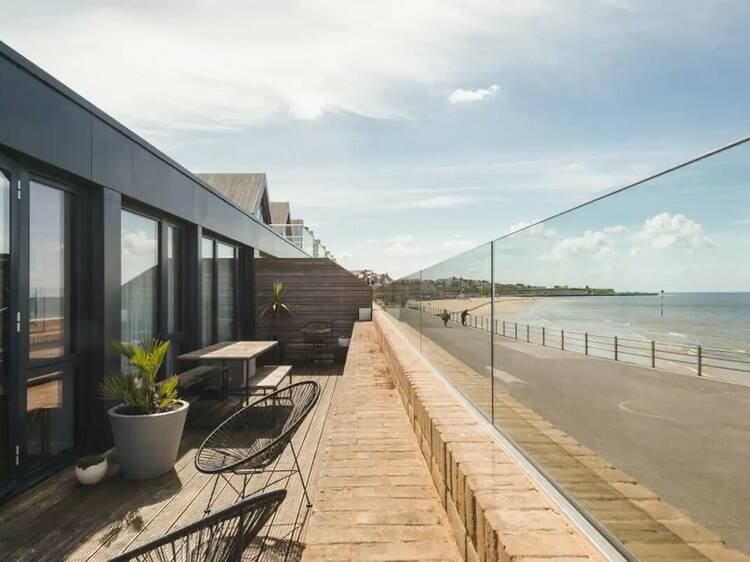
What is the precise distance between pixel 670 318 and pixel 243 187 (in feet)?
59.5

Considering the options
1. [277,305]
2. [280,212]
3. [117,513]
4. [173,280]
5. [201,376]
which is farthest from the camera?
[280,212]

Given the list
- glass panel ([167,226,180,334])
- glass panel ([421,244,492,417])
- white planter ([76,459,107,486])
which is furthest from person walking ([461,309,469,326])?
glass panel ([167,226,180,334])

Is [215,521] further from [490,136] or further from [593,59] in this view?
[490,136]

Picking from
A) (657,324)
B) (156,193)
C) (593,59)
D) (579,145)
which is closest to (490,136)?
(593,59)

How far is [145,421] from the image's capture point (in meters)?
3.94

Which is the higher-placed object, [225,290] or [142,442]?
[225,290]

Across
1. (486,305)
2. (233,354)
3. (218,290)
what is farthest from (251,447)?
(218,290)

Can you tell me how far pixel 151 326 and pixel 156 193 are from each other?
1.73m

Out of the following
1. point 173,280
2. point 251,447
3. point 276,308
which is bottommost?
point 251,447

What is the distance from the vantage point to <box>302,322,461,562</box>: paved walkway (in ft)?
6.15

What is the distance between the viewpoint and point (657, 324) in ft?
3.44

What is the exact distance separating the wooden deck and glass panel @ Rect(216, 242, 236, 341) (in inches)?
186

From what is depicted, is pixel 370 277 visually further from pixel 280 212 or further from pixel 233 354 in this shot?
pixel 233 354

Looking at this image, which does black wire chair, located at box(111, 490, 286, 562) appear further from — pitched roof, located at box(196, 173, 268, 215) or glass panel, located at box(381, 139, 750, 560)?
pitched roof, located at box(196, 173, 268, 215)
